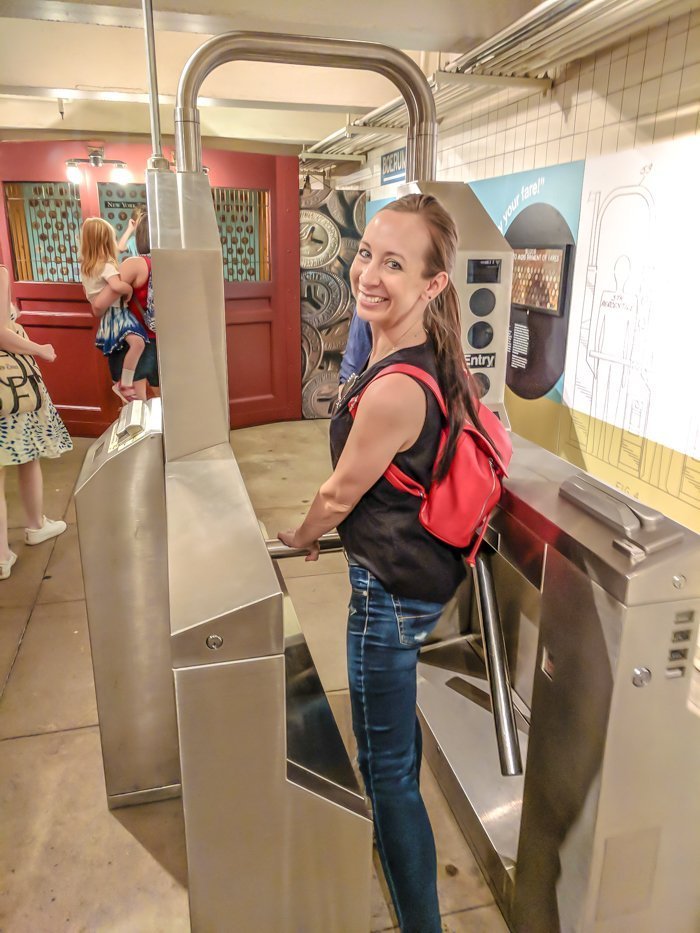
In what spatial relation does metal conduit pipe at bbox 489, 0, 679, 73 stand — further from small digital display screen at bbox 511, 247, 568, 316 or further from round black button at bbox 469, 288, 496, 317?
round black button at bbox 469, 288, 496, 317

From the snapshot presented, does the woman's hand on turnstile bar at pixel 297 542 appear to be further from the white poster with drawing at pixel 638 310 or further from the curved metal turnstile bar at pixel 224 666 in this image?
the white poster with drawing at pixel 638 310

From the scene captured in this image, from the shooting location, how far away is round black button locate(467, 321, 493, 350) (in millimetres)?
1976

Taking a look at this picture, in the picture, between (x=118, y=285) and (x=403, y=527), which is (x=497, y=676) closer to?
(x=403, y=527)

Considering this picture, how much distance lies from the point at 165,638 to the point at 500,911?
936mm

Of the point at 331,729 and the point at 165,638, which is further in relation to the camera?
the point at 165,638

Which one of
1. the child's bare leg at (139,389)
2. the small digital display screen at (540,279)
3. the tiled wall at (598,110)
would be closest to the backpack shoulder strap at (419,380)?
the tiled wall at (598,110)

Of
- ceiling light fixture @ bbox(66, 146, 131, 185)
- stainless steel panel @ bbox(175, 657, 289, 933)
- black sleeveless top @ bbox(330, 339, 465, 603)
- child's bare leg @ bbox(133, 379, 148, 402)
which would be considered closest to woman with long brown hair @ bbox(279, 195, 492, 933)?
black sleeveless top @ bbox(330, 339, 465, 603)

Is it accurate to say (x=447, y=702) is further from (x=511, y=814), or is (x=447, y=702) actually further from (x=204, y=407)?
(x=204, y=407)

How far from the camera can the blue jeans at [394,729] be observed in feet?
3.79

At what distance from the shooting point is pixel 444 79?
121 inches

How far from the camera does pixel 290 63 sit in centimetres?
153

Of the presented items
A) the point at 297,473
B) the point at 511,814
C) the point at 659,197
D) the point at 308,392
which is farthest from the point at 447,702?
the point at 308,392

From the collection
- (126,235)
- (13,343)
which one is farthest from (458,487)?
(126,235)

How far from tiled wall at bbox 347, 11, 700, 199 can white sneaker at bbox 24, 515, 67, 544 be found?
289 centimetres
